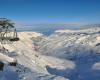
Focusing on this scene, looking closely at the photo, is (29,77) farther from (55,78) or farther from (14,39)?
(14,39)

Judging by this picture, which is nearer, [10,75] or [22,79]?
[22,79]

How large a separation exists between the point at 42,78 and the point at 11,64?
8.93 m

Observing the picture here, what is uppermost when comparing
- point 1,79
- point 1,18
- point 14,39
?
point 1,18

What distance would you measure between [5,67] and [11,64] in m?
3.11

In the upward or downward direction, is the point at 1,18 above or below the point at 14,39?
above

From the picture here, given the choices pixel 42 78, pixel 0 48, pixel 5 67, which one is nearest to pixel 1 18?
pixel 5 67

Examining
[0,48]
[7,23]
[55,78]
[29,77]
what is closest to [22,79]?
[29,77]

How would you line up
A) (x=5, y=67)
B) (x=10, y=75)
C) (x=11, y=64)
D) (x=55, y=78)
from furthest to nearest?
(x=11, y=64) → (x=5, y=67) → (x=10, y=75) → (x=55, y=78)

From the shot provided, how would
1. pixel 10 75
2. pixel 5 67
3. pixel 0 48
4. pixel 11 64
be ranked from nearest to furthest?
pixel 10 75 → pixel 5 67 → pixel 11 64 → pixel 0 48

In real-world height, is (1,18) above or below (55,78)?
above

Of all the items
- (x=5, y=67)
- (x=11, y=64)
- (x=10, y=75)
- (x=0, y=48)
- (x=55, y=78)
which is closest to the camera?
(x=55, y=78)

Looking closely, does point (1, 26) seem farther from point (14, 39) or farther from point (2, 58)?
point (2, 58)

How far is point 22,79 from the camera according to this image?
29.8 meters

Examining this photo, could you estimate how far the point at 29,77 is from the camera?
100ft
